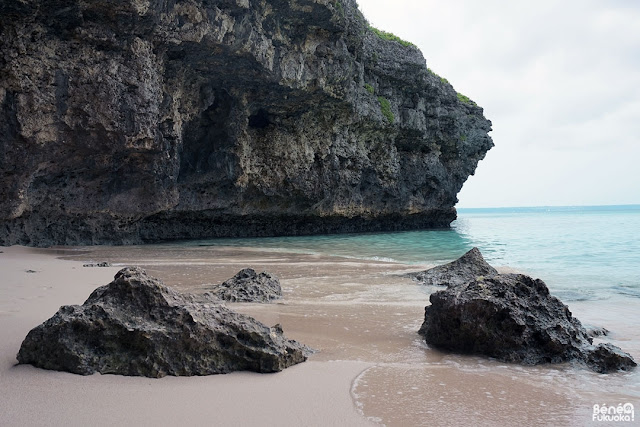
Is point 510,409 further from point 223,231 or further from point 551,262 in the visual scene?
point 223,231

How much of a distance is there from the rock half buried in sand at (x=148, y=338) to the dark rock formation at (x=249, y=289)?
2.36 meters

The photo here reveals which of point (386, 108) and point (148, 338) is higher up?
point (386, 108)

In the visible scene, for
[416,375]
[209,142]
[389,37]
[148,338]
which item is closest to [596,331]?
[416,375]

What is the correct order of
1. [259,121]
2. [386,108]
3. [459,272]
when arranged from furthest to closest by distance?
[386,108] < [259,121] < [459,272]

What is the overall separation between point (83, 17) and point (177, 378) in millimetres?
10431

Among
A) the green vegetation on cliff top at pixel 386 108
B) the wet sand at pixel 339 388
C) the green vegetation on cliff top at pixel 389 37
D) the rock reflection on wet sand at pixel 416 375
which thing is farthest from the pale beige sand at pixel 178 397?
Result: the green vegetation on cliff top at pixel 389 37

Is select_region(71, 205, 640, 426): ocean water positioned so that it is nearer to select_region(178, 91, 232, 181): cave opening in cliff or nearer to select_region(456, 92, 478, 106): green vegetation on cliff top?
select_region(178, 91, 232, 181): cave opening in cliff

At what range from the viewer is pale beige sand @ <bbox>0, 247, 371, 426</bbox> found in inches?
97.0

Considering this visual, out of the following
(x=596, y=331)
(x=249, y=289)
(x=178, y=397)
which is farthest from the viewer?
(x=249, y=289)

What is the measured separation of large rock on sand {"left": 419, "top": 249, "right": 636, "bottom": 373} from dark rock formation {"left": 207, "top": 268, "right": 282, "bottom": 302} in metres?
2.23

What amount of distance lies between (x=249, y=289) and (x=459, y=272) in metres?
3.55

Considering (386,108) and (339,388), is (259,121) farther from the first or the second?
(339,388)

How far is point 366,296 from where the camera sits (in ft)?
21.3

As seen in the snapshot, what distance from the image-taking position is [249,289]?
6.01 m
